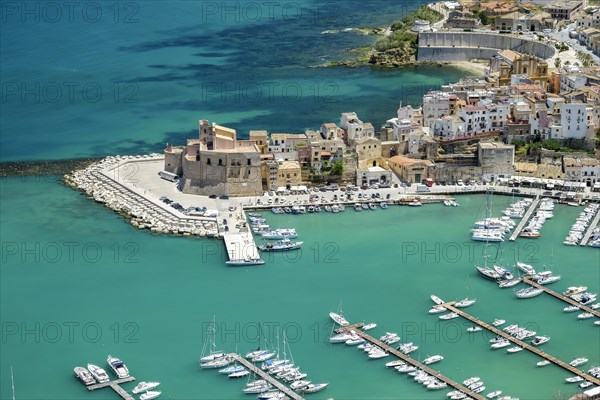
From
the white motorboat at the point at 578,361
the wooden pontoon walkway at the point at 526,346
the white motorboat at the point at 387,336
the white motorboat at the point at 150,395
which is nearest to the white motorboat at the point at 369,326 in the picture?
the white motorboat at the point at 387,336

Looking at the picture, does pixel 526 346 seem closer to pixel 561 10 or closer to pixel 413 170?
pixel 413 170

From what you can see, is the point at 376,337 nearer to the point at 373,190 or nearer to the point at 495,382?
the point at 495,382

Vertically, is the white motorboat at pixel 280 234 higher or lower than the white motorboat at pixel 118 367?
higher

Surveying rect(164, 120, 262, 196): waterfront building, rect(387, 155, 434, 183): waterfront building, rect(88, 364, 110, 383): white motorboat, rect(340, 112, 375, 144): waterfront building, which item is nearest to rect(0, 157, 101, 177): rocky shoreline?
rect(164, 120, 262, 196): waterfront building

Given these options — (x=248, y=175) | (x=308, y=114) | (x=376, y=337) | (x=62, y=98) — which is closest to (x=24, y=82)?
(x=62, y=98)

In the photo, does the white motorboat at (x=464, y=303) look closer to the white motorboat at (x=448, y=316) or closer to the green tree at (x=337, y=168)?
the white motorboat at (x=448, y=316)
